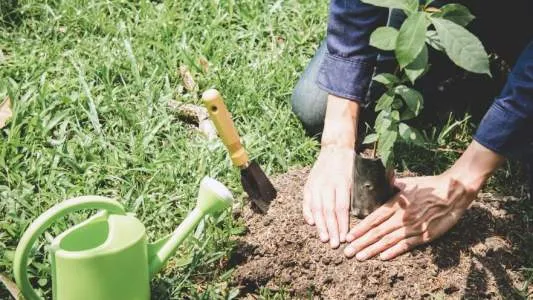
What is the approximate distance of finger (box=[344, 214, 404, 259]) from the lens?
1.92 meters

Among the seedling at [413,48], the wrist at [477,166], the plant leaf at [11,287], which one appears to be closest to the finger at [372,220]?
the seedling at [413,48]

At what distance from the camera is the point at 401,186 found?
2033 mm

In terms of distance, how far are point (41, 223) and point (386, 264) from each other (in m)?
0.99

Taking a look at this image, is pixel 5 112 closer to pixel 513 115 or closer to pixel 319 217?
pixel 319 217

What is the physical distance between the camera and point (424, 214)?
6.37 ft

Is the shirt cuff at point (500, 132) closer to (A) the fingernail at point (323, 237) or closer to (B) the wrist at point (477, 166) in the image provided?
(B) the wrist at point (477, 166)

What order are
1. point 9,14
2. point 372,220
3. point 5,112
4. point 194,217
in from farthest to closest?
point 9,14, point 5,112, point 372,220, point 194,217

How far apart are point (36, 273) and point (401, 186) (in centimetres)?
116

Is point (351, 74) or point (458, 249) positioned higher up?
point (351, 74)

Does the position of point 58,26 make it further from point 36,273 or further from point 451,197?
point 451,197

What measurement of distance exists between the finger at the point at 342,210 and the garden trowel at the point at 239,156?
0.71 feet

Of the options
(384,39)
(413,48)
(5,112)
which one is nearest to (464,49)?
(413,48)

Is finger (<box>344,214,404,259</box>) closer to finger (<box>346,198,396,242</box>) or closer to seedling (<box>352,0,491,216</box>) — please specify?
finger (<box>346,198,396,242</box>)

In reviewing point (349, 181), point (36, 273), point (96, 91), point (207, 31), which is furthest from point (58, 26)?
point (349, 181)
